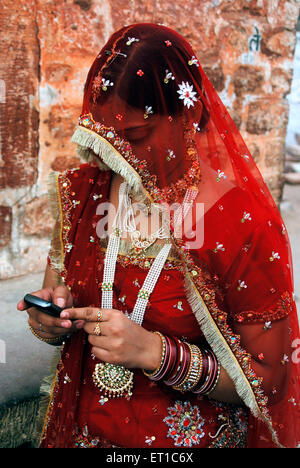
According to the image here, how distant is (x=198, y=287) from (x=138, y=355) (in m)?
0.24

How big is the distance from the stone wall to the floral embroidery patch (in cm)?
162

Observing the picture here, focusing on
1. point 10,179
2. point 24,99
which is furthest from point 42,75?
point 10,179

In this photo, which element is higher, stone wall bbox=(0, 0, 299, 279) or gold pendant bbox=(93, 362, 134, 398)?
stone wall bbox=(0, 0, 299, 279)

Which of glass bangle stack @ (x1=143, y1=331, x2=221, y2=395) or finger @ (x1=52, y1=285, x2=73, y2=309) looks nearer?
glass bangle stack @ (x1=143, y1=331, x2=221, y2=395)

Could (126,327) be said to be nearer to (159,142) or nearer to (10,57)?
(159,142)

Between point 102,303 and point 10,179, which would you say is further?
point 10,179

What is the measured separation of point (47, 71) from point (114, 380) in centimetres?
180

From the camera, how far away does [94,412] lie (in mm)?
1416

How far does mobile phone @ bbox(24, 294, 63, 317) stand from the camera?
129 cm
